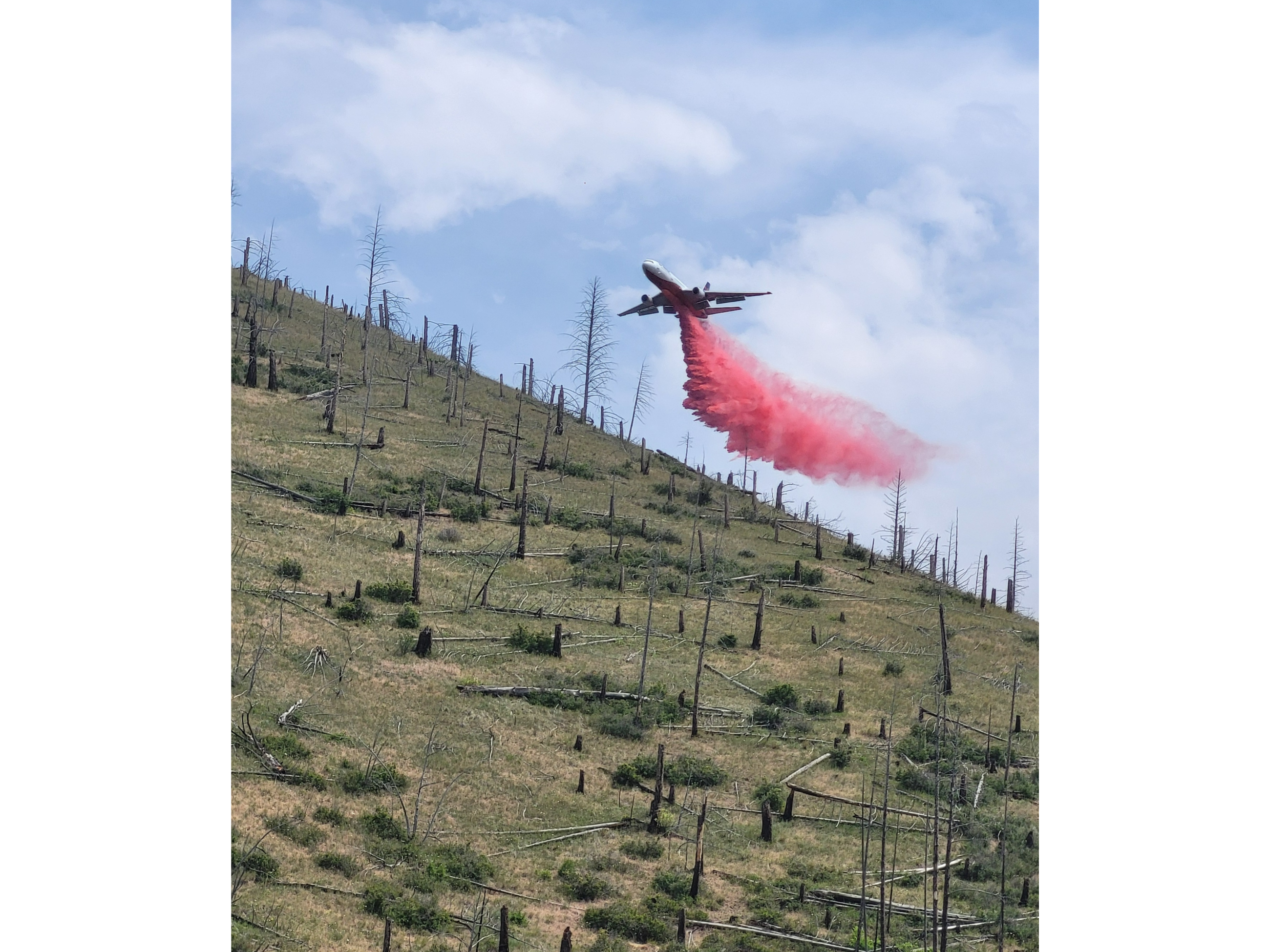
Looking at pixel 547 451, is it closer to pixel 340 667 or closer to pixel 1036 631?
pixel 1036 631

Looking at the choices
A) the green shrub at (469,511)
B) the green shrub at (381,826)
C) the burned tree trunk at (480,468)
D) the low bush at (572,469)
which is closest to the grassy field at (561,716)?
the green shrub at (381,826)

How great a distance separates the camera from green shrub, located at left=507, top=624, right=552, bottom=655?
4778cm

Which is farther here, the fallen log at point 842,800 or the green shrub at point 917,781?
the green shrub at point 917,781

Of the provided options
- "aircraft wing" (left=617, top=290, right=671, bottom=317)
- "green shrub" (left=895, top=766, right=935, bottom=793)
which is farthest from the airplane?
"green shrub" (left=895, top=766, right=935, bottom=793)

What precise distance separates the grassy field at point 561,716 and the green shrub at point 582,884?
9 cm

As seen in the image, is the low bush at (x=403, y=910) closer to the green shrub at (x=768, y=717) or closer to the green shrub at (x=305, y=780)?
the green shrub at (x=305, y=780)

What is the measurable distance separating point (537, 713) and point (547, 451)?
41617 millimetres

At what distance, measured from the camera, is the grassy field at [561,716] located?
93.2 ft

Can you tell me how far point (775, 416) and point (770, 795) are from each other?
45141mm

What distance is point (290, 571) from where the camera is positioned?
157 feet

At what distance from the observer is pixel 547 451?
82125mm

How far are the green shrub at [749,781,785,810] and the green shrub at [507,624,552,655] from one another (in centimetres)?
1262

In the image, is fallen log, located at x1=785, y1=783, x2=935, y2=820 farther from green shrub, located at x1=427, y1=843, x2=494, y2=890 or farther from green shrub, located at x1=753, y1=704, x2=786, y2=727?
green shrub, located at x1=427, y1=843, x2=494, y2=890
